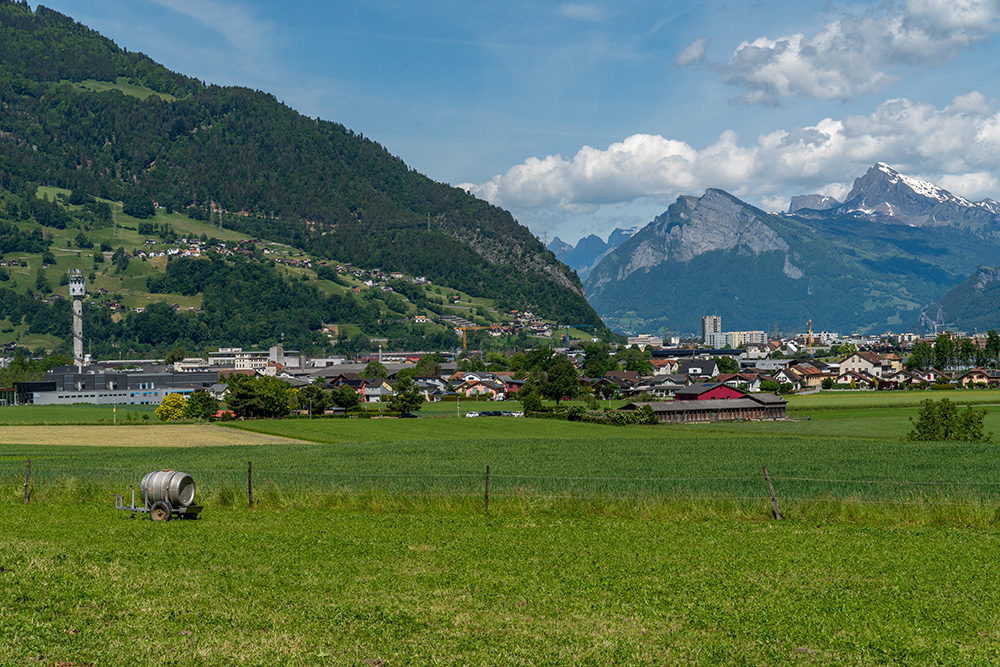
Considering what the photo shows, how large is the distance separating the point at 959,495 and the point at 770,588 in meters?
13.9

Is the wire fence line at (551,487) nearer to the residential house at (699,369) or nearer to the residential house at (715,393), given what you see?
the residential house at (715,393)

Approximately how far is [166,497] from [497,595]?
41.7ft

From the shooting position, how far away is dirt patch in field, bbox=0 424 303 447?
6719 centimetres

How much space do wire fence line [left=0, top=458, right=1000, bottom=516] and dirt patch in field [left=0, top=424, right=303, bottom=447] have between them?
1269 inches

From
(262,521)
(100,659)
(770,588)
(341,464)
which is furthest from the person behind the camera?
(341,464)

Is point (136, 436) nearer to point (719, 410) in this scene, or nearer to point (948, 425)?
point (719, 410)

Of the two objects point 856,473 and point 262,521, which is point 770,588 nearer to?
point 262,521

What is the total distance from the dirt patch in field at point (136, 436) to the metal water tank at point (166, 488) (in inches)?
1601

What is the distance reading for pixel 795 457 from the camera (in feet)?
158

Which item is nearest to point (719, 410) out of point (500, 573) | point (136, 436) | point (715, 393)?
point (715, 393)

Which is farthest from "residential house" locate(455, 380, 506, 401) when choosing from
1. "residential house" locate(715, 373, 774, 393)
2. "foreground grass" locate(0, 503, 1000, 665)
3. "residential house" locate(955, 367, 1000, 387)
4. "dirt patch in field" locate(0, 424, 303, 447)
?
"foreground grass" locate(0, 503, 1000, 665)

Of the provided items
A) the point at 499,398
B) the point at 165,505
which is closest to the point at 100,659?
the point at 165,505

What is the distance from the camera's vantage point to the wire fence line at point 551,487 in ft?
Answer: 86.4

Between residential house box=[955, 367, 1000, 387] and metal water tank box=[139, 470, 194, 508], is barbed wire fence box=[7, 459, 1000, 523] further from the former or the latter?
residential house box=[955, 367, 1000, 387]
